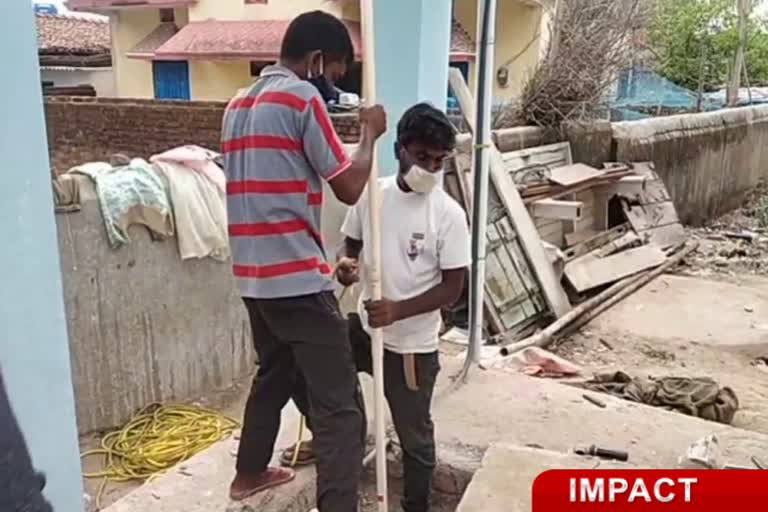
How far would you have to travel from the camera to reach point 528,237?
572cm

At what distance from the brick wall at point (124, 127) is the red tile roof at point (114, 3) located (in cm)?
470

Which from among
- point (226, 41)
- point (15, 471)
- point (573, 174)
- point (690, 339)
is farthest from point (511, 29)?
point (15, 471)

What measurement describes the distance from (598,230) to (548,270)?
157 cm

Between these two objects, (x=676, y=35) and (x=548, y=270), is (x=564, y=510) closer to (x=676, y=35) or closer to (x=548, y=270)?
(x=548, y=270)

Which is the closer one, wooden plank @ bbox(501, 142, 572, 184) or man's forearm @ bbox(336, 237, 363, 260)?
man's forearm @ bbox(336, 237, 363, 260)

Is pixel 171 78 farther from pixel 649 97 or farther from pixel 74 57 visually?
pixel 649 97

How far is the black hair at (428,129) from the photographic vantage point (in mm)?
2176

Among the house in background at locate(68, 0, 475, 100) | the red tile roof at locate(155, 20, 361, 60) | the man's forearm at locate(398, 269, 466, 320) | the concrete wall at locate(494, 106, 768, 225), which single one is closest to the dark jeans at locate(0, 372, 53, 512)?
the man's forearm at locate(398, 269, 466, 320)

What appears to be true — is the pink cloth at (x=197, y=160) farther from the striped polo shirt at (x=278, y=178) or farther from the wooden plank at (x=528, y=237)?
the wooden plank at (x=528, y=237)

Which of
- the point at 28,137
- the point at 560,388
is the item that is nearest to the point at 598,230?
the point at 560,388

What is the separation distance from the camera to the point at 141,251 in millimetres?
3723

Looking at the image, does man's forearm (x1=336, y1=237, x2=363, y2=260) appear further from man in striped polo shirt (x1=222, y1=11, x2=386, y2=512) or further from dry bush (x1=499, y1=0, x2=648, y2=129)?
dry bush (x1=499, y1=0, x2=648, y2=129)

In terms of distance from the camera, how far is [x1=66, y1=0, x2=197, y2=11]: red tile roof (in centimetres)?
1312

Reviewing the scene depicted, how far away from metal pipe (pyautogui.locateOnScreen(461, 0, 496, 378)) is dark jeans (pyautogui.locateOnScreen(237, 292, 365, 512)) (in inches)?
56.2
